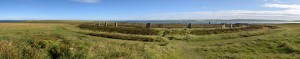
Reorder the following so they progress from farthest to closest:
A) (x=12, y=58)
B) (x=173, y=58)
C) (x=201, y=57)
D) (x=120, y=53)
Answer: (x=201, y=57) < (x=173, y=58) < (x=120, y=53) < (x=12, y=58)

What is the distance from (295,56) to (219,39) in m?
13.1

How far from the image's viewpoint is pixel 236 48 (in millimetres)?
25344

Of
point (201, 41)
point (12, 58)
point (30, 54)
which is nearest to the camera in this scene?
point (12, 58)

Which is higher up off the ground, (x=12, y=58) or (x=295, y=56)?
(x=12, y=58)

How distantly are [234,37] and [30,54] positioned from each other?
26727 millimetres

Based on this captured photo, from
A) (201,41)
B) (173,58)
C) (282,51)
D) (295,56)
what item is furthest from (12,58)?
(201,41)

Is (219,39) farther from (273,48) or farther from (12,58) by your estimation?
(12,58)

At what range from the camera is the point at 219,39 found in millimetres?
34000

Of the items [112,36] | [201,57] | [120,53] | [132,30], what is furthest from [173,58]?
[132,30]

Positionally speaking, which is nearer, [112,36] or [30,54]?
[30,54]

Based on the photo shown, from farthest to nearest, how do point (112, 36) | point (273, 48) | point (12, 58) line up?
point (112, 36) < point (273, 48) < point (12, 58)

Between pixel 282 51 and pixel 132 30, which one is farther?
pixel 132 30

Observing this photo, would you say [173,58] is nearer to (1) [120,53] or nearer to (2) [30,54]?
(1) [120,53]

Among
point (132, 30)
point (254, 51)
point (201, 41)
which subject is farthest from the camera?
point (132, 30)
